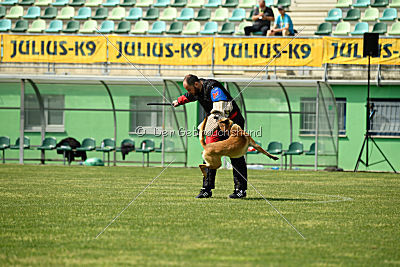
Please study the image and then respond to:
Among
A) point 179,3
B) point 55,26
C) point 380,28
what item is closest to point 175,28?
point 179,3

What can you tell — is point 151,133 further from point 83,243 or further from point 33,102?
point 83,243

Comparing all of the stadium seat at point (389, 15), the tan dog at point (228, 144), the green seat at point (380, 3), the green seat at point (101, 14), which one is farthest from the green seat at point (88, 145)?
the tan dog at point (228, 144)

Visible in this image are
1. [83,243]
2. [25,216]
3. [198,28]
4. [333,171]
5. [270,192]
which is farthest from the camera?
[198,28]

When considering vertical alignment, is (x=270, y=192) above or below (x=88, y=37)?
below

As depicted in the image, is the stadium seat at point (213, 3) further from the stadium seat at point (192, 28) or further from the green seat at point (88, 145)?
the green seat at point (88, 145)

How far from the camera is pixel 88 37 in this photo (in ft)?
81.7

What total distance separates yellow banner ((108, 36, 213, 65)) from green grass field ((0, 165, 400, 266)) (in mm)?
11237

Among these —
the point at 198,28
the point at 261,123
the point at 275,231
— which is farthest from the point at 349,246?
the point at 198,28

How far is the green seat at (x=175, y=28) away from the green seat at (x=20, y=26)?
6749mm

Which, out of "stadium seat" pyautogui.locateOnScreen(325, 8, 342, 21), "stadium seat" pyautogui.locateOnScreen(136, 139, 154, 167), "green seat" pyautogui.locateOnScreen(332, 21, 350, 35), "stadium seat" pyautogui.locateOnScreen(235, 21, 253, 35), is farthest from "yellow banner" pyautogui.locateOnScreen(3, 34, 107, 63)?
"stadium seat" pyautogui.locateOnScreen(325, 8, 342, 21)

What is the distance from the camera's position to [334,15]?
29.5m

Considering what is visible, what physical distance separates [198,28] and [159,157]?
6.83 meters

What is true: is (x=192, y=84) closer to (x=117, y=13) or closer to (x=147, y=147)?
(x=147, y=147)

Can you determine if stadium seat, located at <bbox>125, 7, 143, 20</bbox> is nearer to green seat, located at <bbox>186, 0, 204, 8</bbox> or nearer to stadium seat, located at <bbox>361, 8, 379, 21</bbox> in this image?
green seat, located at <bbox>186, 0, 204, 8</bbox>
